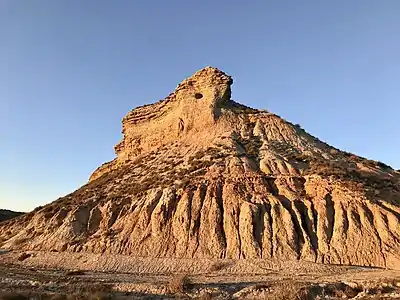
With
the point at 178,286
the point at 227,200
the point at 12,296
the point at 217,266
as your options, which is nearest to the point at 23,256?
the point at 217,266

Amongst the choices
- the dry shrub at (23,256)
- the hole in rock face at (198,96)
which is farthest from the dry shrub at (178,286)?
the hole in rock face at (198,96)

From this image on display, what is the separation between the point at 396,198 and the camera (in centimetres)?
3497

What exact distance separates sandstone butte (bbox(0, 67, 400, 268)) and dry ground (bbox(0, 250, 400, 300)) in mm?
1635

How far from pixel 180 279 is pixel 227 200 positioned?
15.6 meters

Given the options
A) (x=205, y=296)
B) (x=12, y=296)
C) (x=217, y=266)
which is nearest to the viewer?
(x=12, y=296)


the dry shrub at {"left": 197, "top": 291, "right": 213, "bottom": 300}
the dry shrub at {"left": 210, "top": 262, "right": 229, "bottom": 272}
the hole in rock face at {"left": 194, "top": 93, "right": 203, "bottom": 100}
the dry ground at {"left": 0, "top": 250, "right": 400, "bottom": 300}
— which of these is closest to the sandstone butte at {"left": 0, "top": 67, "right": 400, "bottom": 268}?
the hole in rock face at {"left": 194, "top": 93, "right": 203, "bottom": 100}

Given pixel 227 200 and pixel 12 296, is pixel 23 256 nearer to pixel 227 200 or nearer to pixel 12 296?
pixel 227 200

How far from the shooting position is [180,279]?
20.8m

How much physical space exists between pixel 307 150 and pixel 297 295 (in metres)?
30.3

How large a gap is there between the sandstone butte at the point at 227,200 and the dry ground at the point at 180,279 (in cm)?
164

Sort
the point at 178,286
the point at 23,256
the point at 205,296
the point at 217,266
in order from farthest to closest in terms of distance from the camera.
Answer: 1. the point at 23,256
2. the point at 217,266
3. the point at 178,286
4. the point at 205,296

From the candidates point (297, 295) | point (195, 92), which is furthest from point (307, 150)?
point (297, 295)

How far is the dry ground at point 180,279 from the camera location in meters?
18.9

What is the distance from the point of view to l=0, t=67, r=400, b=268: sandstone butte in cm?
3120
